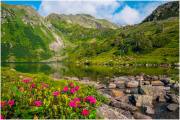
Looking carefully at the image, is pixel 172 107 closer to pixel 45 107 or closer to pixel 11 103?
pixel 45 107

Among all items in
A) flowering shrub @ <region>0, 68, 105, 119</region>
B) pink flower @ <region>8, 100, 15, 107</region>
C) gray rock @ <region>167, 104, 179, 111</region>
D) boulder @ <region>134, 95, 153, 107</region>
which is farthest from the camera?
boulder @ <region>134, 95, 153, 107</region>

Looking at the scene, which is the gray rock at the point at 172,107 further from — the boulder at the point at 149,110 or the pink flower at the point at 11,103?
the pink flower at the point at 11,103

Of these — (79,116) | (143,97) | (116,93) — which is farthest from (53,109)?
(116,93)

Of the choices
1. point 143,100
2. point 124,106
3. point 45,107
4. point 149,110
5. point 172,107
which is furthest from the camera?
point 143,100

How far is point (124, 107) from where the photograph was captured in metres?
35.0

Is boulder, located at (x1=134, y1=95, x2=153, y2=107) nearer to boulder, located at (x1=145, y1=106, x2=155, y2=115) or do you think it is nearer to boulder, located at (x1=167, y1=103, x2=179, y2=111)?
boulder, located at (x1=145, y1=106, x2=155, y2=115)

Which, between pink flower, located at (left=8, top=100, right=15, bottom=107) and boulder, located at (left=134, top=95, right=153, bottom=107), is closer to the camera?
pink flower, located at (left=8, top=100, right=15, bottom=107)

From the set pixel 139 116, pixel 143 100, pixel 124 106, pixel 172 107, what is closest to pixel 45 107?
pixel 139 116

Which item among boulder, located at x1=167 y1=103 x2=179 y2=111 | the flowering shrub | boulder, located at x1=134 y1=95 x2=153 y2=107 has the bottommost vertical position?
boulder, located at x1=167 y1=103 x2=179 y2=111

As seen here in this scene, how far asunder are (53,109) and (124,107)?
1991 centimetres

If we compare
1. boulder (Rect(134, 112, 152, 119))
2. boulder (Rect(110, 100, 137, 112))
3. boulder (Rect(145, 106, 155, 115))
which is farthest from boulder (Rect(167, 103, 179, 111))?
boulder (Rect(134, 112, 152, 119))

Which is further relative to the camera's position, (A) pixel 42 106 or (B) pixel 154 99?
(B) pixel 154 99

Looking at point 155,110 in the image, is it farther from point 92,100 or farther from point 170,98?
point 92,100

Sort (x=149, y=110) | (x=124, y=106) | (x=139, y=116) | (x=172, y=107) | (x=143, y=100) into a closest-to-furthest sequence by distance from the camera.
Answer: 1. (x=139, y=116)
2. (x=149, y=110)
3. (x=124, y=106)
4. (x=172, y=107)
5. (x=143, y=100)
